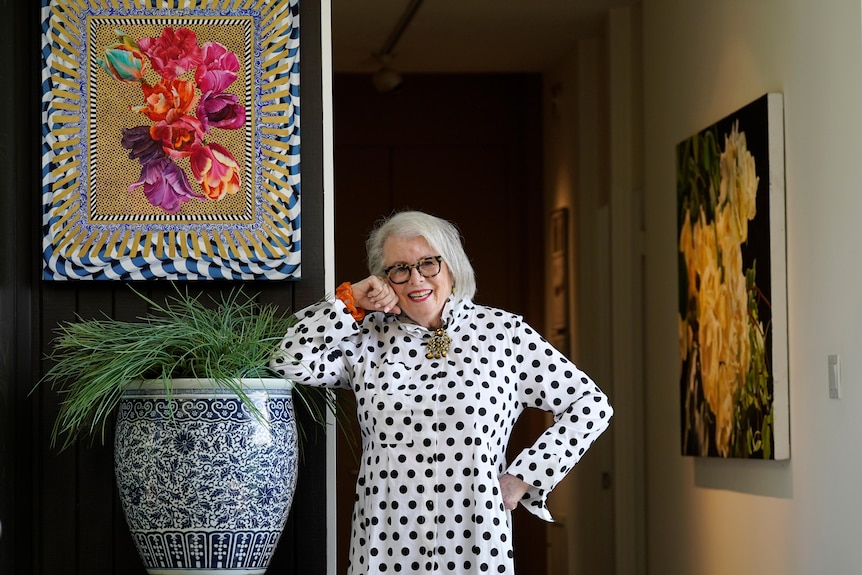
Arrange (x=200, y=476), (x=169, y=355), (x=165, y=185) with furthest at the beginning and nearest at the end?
1. (x=165, y=185)
2. (x=169, y=355)
3. (x=200, y=476)

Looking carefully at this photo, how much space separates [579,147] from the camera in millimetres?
6172

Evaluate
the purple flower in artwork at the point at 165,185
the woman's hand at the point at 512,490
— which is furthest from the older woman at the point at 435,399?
the purple flower in artwork at the point at 165,185

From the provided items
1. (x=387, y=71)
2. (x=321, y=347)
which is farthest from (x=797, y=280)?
(x=387, y=71)

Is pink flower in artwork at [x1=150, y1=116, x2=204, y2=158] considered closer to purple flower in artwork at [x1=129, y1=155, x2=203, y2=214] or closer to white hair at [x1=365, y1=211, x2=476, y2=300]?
purple flower in artwork at [x1=129, y1=155, x2=203, y2=214]

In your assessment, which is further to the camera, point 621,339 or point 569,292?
point 569,292

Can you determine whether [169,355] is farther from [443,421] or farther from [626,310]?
[626,310]

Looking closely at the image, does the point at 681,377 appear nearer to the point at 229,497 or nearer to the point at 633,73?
the point at 633,73

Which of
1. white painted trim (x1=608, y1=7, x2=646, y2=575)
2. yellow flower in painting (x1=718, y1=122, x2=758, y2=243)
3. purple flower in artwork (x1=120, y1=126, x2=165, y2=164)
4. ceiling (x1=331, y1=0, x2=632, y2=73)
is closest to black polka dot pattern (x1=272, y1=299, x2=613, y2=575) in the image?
purple flower in artwork (x1=120, y1=126, x2=165, y2=164)

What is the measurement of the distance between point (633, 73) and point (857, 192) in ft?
8.39

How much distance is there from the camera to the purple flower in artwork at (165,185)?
3.24 m

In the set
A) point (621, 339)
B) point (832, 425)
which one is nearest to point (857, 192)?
point (832, 425)

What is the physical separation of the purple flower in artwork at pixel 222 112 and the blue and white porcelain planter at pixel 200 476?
746 mm

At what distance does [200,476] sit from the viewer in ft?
9.16

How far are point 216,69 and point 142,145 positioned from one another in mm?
263
